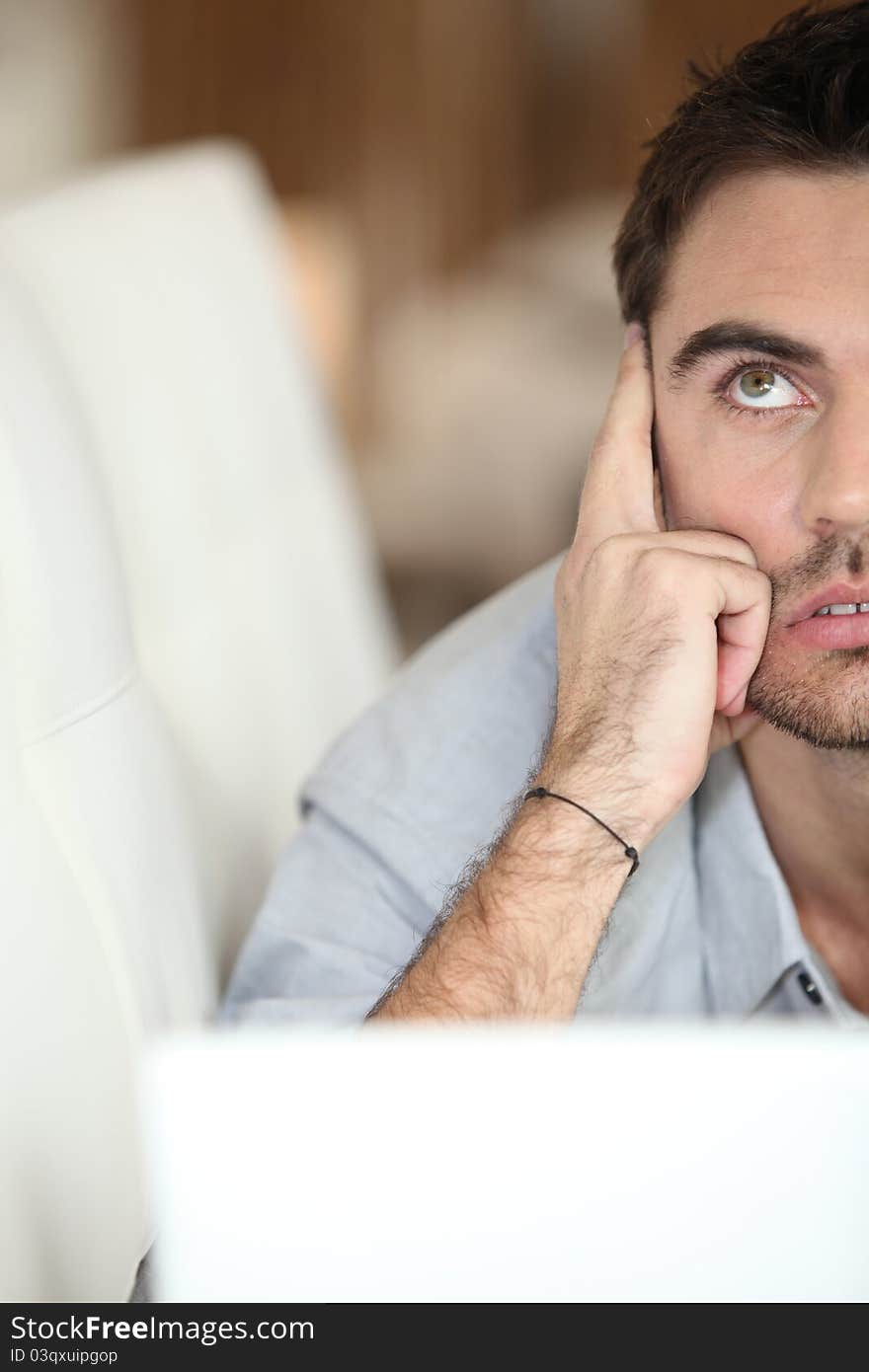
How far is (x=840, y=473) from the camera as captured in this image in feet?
3.13

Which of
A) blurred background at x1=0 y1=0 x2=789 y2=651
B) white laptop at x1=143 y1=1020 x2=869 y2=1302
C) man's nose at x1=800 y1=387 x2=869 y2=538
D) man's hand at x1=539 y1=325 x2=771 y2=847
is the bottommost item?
white laptop at x1=143 y1=1020 x2=869 y2=1302

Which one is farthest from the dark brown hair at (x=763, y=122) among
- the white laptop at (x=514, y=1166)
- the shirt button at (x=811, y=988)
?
the white laptop at (x=514, y=1166)

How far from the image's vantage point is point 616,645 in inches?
40.4

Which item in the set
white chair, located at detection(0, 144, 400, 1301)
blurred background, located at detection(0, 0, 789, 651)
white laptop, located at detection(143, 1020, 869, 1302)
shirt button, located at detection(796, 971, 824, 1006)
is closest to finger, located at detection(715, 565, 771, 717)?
shirt button, located at detection(796, 971, 824, 1006)

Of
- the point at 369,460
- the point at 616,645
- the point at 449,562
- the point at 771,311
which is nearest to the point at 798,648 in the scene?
the point at 616,645

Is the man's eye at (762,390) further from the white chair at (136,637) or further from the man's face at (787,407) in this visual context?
the white chair at (136,637)

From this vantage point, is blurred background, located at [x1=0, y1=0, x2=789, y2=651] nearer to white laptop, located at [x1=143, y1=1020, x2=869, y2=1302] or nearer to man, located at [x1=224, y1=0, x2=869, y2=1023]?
man, located at [x1=224, y1=0, x2=869, y2=1023]

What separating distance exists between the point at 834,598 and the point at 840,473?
88 millimetres

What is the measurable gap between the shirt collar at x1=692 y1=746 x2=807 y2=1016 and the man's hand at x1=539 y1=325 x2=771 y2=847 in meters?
0.12

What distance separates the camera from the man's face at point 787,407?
978mm

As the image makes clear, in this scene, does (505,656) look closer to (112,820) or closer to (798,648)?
(798,648)

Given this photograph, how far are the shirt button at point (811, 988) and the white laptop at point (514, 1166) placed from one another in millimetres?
590

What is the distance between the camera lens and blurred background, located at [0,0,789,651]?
371cm

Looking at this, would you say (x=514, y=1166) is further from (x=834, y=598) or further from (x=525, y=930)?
(x=834, y=598)
